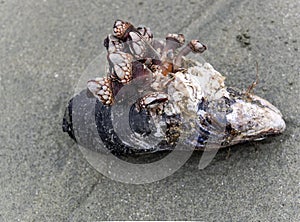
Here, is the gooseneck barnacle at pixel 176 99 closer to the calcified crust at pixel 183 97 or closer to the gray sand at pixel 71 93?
the calcified crust at pixel 183 97

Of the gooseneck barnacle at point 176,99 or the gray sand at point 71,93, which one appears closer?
the gooseneck barnacle at point 176,99

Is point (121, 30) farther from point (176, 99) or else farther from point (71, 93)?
point (71, 93)

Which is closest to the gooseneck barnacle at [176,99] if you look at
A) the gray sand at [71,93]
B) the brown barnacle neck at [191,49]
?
the brown barnacle neck at [191,49]

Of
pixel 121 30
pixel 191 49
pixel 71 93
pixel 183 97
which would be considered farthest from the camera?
pixel 71 93

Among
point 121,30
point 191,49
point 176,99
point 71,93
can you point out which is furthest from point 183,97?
point 71,93

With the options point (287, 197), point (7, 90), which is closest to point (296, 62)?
point (287, 197)

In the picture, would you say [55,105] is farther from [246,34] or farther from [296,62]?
[296,62]
